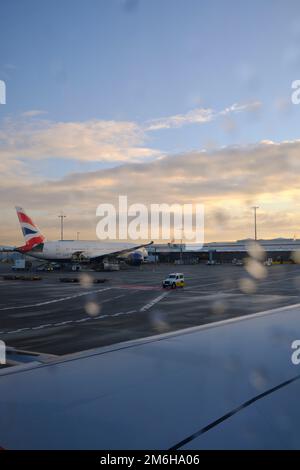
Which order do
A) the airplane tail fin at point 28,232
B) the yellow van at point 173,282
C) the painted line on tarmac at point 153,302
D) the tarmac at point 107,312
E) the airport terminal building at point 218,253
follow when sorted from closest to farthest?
the tarmac at point 107,312 < the painted line on tarmac at point 153,302 < the yellow van at point 173,282 < the airplane tail fin at point 28,232 < the airport terminal building at point 218,253

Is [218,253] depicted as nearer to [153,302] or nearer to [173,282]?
[173,282]

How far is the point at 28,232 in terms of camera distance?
91.0m

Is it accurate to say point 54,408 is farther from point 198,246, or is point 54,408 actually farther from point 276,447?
point 198,246

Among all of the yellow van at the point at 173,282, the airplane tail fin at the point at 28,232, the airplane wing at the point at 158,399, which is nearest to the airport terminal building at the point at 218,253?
the airplane tail fin at the point at 28,232

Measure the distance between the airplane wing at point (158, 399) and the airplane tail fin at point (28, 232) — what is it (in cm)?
8588

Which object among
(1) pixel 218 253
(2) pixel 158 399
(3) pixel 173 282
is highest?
(2) pixel 158 399

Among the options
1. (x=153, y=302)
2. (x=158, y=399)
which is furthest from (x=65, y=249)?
(x=158, y=399)

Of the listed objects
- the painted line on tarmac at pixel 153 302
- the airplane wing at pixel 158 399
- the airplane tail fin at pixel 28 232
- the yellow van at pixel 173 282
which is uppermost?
the airplane tail fin at pixel 28 232

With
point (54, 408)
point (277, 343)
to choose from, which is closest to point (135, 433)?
point (54, 408)

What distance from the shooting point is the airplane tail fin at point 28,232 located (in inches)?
3526

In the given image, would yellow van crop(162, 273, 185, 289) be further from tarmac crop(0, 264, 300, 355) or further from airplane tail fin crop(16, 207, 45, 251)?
airplane tail fin crop(16, 207, 45, 251)

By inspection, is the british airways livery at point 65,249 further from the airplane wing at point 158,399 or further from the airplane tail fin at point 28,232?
the airplane wing at point 158,399

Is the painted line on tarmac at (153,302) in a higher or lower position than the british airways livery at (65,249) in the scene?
lower

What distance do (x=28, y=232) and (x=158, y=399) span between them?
89.8 metres
